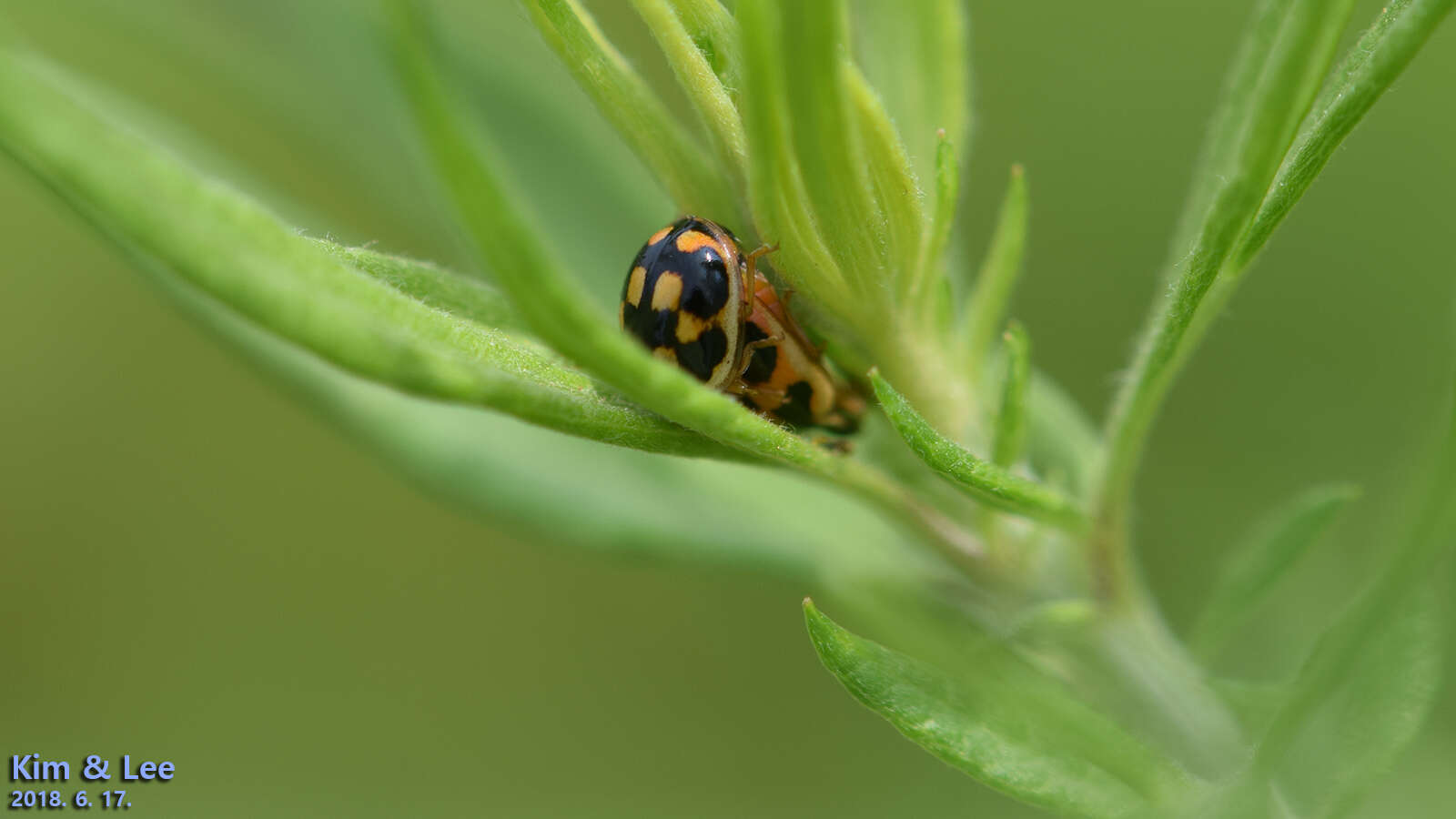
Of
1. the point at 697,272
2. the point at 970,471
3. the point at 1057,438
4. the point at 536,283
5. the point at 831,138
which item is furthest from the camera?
the point at 1057,438

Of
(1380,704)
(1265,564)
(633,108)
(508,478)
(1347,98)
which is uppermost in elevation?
(508,478)

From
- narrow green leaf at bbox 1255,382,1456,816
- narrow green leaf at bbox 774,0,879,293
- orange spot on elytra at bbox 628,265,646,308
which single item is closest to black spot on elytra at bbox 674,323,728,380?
orange spot on elytra at bbox 628,265,646,308

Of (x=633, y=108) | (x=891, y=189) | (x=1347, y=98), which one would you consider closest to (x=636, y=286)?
(x=633, y=108)

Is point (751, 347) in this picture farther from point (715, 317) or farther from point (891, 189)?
point (891, 189)

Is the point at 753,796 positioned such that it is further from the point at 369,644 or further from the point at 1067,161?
the point at 1067,161

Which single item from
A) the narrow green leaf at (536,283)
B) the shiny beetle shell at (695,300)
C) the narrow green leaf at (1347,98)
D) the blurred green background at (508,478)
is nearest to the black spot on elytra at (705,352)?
the shiny beetle shell at (695,300)

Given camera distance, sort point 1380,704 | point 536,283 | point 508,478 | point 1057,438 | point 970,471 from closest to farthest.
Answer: point 536,283 → point 970,471 → point 1380,704 → point 1057,438 → point 508,478
